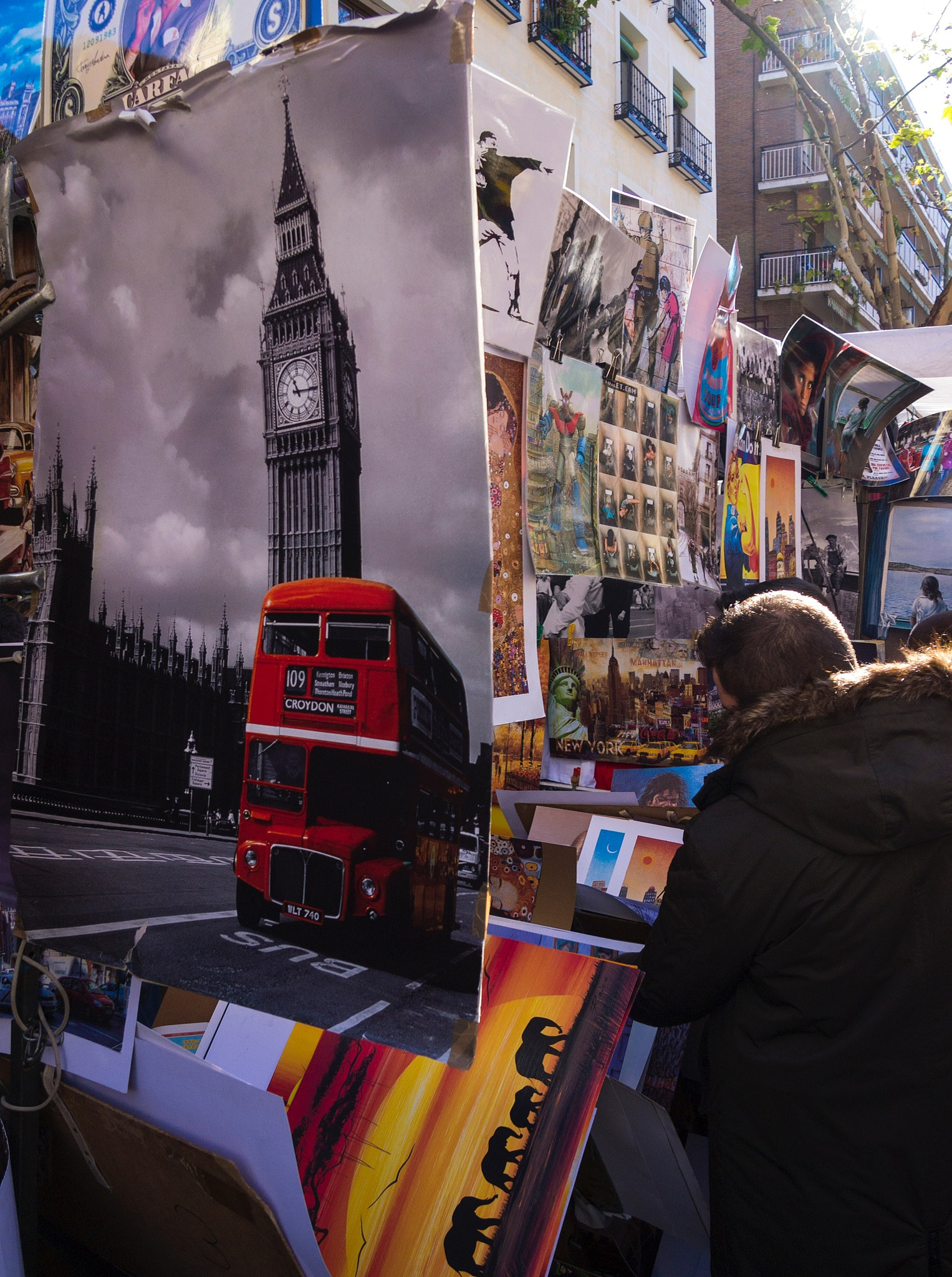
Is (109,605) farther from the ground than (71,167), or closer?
closer

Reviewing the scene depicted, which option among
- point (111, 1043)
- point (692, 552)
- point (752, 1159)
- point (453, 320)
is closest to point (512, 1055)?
point (752, 1159)

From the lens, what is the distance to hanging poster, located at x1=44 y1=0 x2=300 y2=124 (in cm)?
114

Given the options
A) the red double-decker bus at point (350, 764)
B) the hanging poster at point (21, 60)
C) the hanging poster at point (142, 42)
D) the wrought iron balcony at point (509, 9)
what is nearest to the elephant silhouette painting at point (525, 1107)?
the red double-decker bus at point (350, 764)

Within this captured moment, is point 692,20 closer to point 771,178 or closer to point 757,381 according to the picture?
point 771,178

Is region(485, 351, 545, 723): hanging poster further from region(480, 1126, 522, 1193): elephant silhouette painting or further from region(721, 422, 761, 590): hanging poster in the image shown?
region(721, 422, 761, 590): hanging poster

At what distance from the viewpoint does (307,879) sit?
105 centimetres

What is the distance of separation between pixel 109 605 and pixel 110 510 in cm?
13

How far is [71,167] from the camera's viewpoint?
1242 mm

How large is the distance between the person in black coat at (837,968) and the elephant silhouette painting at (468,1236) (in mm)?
318

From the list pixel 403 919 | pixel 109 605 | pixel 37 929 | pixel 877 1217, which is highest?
pixel 109 605

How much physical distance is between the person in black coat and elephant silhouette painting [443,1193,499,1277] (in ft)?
1.04

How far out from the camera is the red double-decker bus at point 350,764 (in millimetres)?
940

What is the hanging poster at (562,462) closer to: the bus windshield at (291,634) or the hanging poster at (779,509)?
the bus windshield at (291,634)

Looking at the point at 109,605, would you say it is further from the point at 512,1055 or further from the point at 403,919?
the point at 512,1055
